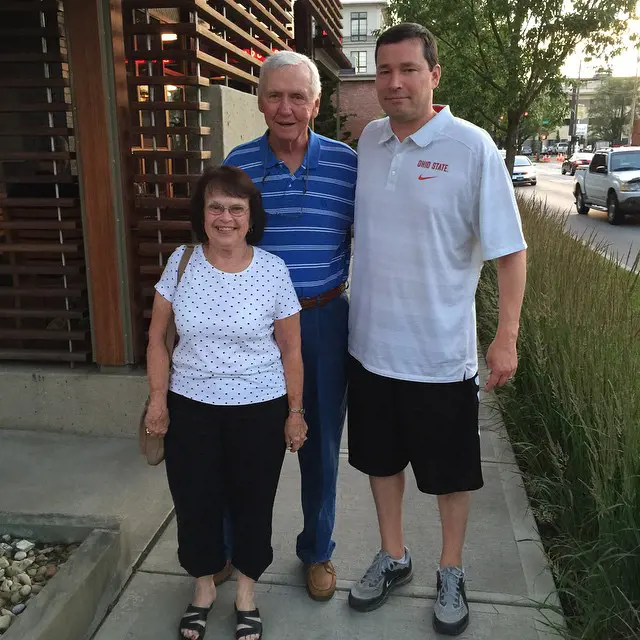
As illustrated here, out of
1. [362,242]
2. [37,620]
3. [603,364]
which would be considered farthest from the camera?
[603,364]

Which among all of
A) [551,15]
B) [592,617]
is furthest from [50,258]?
[551,15]

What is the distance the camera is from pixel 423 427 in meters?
2.37

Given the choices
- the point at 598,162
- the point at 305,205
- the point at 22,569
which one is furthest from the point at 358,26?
the point at 22,569

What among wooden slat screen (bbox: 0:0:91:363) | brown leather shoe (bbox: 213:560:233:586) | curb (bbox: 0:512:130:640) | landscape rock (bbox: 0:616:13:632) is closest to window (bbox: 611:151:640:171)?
wooden slat screen (bbox: 0:0:91:363)

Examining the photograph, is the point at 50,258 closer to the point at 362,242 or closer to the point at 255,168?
the point at 255,168

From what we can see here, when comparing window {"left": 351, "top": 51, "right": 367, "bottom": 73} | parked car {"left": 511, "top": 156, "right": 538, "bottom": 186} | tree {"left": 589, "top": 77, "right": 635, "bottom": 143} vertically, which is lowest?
parked car {"left": 511, "top": 156, "right": 538, "bottom": 186}

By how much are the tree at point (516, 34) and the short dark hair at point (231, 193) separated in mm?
10149

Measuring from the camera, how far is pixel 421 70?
2.17 metres

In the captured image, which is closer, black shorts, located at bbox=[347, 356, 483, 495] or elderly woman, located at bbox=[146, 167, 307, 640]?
elderly woman, located at bbox=[146, 167, 307, 640]

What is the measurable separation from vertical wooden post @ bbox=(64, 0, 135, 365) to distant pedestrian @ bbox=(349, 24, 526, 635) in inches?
69.0

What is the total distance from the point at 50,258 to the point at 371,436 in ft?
8.47

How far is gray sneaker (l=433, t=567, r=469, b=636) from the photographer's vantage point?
94.5 inches

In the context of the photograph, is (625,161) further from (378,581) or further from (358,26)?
(358,26)

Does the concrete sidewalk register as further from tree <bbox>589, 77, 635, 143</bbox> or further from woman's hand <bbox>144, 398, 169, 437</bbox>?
tree <bbox>589, 77, 635, 143</bbox>
